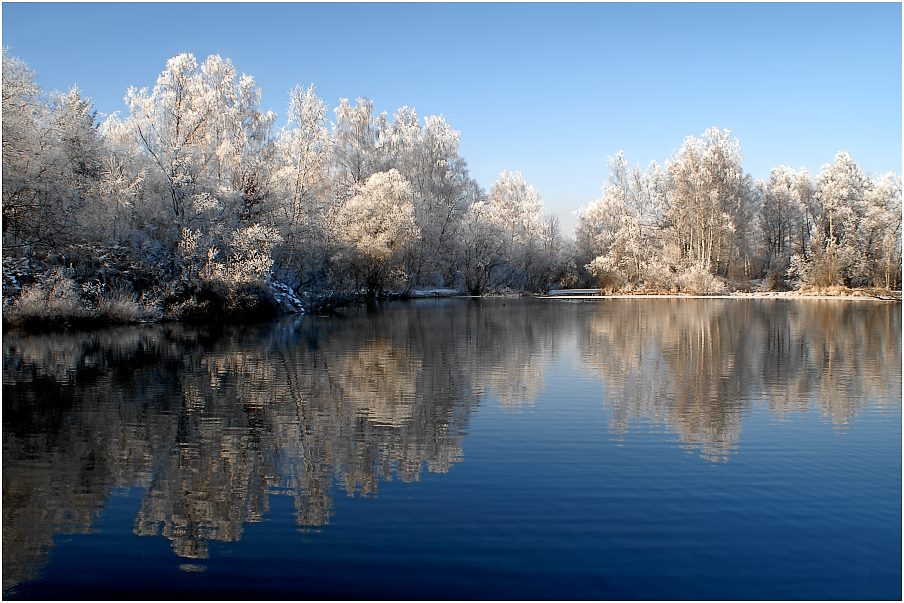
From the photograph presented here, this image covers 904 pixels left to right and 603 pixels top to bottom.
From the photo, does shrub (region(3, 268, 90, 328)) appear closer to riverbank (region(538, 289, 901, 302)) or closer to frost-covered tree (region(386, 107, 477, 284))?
frost-covered tree (region(386, 107, 477, 284))

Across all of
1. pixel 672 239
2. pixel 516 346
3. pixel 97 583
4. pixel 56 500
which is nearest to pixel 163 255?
pixel 516 346

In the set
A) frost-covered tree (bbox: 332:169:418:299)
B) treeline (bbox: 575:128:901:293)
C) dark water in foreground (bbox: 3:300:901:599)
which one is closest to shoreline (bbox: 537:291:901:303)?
treeline (bbox: 575:128:901:293)

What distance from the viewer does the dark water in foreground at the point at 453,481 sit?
511cm

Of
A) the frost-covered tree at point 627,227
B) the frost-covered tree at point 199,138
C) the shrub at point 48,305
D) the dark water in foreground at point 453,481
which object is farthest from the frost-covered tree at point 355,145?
the dark water in foreground at point 453,481

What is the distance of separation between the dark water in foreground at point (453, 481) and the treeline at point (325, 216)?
1368cm

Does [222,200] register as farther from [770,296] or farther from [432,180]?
[770,296]

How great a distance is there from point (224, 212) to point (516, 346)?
69.8 ft

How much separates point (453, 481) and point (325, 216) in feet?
135

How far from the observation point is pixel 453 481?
727cm

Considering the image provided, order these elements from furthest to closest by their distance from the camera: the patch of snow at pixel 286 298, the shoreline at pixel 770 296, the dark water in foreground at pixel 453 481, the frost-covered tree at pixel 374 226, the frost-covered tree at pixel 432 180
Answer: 1. the frost-covered tree at pixel 432 180
2. the shoreline at pixel 770 296
3. the frost-covered tree at pixel 374 226
4. the patch of snow at pixel 286 298
5. the dark water in foreground at pixel 453 481

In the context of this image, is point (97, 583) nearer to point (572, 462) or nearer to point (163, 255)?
point (572, 462)

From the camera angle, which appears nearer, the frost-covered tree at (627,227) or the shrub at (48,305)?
the shrub at (48,305)

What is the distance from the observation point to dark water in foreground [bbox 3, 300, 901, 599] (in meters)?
5.11

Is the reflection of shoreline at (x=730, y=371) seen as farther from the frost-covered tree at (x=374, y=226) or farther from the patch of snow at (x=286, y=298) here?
the frost-covered tree at (x=374, y=226)
